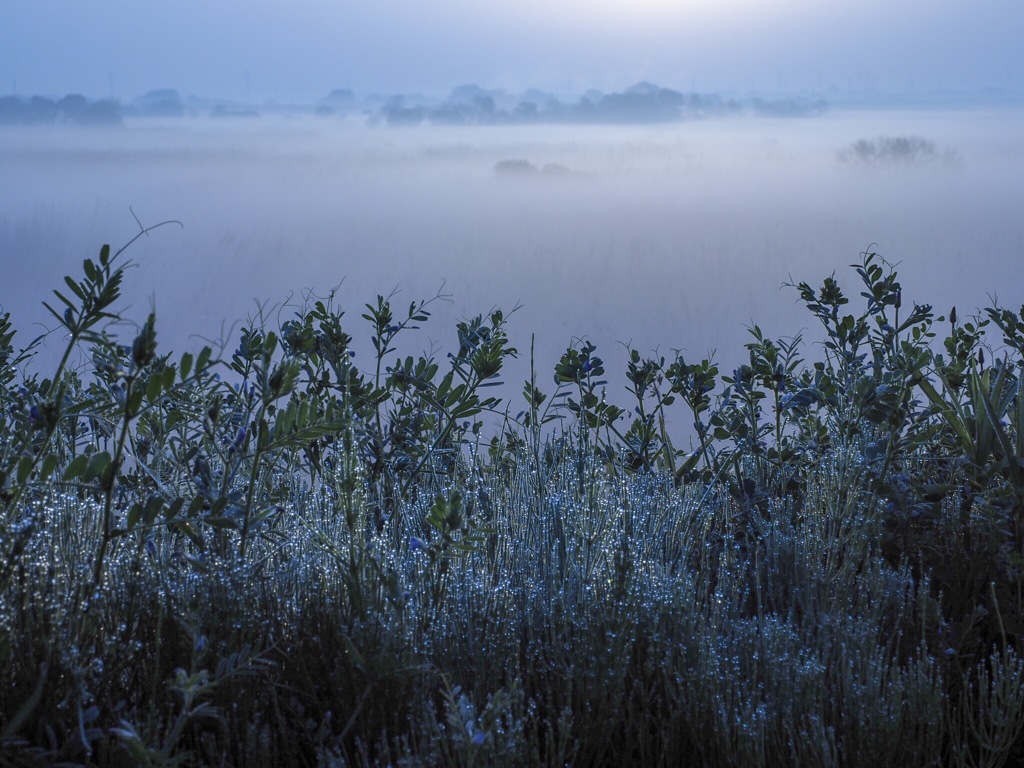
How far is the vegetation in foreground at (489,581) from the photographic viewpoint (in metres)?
1.46

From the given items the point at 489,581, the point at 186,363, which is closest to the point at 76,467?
the point at 186,363

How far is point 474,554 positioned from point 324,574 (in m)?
0.28

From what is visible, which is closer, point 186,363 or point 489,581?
point 186,363

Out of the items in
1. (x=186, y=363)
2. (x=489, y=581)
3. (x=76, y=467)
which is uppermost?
(x=186, y=363)

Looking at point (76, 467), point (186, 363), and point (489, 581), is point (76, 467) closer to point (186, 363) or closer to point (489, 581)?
point (186, 363)

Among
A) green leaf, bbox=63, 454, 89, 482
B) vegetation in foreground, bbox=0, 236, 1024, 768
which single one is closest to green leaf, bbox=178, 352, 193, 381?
vegetation in foreground, bbox=0, 236, 1024, 768

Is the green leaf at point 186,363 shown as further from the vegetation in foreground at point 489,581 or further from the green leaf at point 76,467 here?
the green leaf at point 76,467

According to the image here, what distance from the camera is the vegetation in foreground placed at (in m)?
1.46

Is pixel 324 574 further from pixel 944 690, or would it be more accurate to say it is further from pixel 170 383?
pixel 944 690

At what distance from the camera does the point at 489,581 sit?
184 cm

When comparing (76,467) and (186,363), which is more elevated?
(186,363)

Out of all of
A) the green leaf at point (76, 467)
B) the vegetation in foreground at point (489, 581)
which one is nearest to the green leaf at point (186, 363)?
the vegetation in foreground at point (489, 581)

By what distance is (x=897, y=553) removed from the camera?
7.47 feet

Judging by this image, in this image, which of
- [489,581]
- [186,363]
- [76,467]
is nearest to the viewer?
[186,363]
